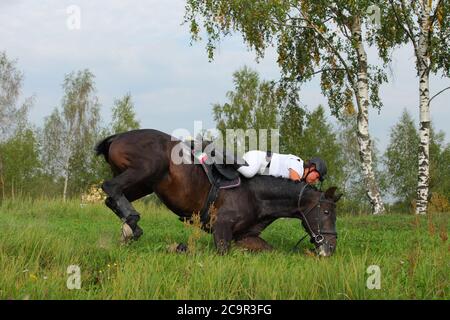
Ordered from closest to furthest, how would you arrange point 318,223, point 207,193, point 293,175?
point 318,223 → point 207,193 → point 293,175

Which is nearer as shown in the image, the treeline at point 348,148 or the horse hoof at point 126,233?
the horse hoof at point 126,233

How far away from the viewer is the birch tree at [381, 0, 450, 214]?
19.8m

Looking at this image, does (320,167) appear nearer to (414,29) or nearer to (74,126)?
(414,29)

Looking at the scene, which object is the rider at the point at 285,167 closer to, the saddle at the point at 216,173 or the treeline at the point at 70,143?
the saddle at the point at 216,173

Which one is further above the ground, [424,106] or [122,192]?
[424,106]

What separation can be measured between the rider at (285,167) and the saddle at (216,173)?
20cm

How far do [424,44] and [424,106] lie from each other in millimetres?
2240

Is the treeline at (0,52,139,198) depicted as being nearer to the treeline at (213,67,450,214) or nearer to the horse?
the treeline at (213,67,450,214)

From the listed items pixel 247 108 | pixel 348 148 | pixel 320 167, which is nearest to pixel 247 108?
pixel 247 108

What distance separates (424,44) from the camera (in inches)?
789

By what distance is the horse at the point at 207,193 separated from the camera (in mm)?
6992

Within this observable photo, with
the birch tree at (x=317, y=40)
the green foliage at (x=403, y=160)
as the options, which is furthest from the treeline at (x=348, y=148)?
the birch tree at (x=317, y=40)

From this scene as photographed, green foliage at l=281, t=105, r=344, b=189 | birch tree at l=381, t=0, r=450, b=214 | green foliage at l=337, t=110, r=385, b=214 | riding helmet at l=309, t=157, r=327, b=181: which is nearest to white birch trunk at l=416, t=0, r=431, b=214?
birch tree at l=381, t=0, r=450, b=214
